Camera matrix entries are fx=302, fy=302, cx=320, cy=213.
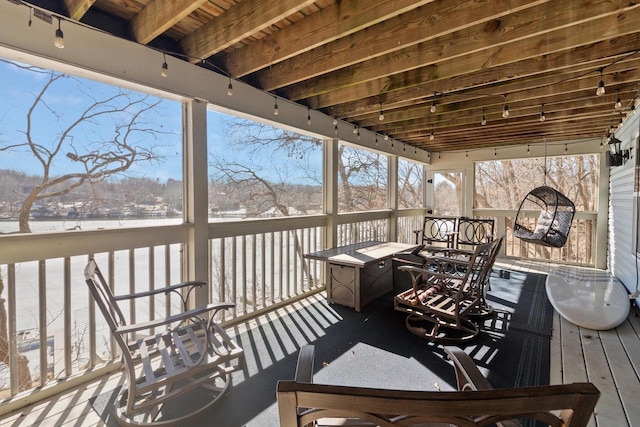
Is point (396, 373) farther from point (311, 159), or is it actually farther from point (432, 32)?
point (311, 159)

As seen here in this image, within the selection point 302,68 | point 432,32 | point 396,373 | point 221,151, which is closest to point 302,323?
point 396,373

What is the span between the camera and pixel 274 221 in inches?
145

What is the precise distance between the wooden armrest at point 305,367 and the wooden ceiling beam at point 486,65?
259 cm

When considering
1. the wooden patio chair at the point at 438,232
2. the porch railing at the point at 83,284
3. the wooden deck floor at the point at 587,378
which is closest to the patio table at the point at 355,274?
the porch railing at the point at 83,284

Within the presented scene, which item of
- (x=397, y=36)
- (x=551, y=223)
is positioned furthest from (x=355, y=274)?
(x=551, y=223)

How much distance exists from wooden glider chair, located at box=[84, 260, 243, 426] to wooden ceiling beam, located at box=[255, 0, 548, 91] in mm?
2294

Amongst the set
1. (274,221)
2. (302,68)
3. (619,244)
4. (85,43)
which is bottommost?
(619,244)

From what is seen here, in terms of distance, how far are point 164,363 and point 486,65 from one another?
11.3 feet

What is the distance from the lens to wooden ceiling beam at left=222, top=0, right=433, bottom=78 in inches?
80.5

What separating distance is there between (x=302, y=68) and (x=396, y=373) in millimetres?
2856

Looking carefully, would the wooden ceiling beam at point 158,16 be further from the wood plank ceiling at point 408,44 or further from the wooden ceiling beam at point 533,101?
the wooden ceiling beam at point 533,101

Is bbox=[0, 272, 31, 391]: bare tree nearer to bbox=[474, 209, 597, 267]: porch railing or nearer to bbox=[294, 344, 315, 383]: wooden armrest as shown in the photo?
bbox=[294, 344, 315, 383]: wooden armrest

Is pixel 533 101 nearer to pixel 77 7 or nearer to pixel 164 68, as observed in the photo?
pixel 164 68

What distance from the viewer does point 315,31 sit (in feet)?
7.75
